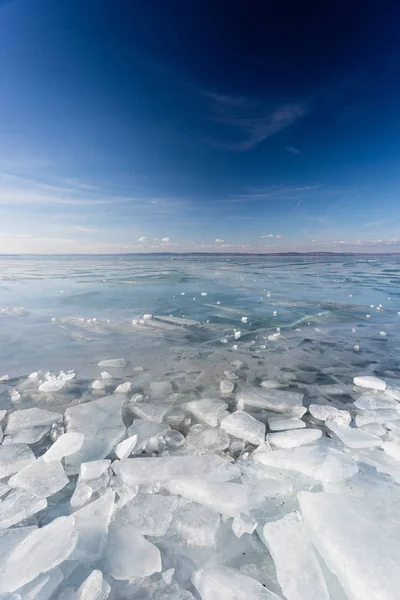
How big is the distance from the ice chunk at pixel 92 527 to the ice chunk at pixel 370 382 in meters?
2.41

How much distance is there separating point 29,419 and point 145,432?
2.98ft

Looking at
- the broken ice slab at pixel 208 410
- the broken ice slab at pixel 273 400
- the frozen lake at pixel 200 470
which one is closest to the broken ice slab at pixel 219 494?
the frozen lake at pixel 200 470

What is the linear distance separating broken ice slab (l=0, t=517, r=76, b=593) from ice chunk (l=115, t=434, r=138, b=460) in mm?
538

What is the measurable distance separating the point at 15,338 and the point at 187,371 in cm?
276

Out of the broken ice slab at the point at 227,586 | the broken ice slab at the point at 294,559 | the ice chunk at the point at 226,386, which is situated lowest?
the ice chunk at the point at 226,386

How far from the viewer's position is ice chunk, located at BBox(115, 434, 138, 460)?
1.74 metres

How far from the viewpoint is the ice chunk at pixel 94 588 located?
98cm

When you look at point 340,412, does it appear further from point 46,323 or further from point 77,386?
point 46,323

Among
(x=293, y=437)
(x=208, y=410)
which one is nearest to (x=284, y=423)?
(x=293, y=437)

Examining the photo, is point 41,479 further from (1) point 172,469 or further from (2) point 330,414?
(2) point 330,414

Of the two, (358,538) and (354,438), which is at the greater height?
(358,538)

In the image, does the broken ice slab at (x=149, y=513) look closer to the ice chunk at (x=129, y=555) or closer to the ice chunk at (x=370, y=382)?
the ice chunk at (x=129, y=555)

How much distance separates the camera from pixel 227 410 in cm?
231

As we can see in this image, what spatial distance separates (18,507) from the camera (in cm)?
134
